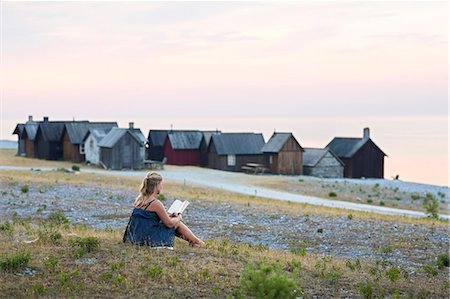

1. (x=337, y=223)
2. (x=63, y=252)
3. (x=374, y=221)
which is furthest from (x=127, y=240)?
(x=374, y=221)

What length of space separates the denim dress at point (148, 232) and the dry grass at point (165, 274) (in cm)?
30

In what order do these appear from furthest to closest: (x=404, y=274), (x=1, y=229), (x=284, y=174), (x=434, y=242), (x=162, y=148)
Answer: (x=162, y=148), (x=284, y=174), (x=434, y=242), (x=1, y=229), (x=404, y=274)

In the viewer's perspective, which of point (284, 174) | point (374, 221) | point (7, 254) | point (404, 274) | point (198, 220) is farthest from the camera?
point (284, 174)

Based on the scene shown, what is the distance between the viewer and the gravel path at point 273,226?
53.1 feet

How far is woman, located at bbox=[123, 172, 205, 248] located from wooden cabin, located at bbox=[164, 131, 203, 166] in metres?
58.0

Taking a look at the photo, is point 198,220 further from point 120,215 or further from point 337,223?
point 337,223

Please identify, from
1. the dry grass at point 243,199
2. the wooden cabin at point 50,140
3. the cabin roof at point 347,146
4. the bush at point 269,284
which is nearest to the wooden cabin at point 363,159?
the cabin roof at point 347,146

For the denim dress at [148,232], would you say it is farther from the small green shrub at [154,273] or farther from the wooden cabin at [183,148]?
the wooden cabin at [183,148]

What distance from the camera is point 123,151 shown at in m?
59.9

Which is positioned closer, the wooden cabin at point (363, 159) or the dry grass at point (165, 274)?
the dry grass at point (165, 274)

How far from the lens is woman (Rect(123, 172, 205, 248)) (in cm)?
1201

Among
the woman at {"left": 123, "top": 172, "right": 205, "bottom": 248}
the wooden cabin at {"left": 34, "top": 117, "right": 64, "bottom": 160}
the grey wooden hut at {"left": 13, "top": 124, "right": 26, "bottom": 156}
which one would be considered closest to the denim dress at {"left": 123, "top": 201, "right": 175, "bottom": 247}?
the woman at {"left": 123, "top": 172, "right": 205, "bottom": 248}

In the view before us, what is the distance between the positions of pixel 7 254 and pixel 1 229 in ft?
11.7

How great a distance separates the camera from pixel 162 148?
242 ft
